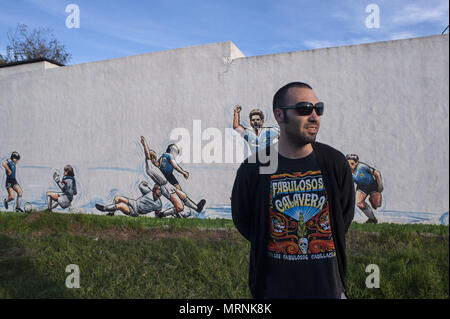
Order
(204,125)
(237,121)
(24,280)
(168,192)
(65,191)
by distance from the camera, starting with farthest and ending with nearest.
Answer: (65,191) → (168,192) → (204,125) → (237,121) → (24,280)

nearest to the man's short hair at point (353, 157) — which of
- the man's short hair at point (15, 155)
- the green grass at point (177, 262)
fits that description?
the green grass at point (177, 262)

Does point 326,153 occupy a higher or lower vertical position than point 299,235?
higher

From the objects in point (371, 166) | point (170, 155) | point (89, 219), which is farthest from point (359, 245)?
point (89, 219)

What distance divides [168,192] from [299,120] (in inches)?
253

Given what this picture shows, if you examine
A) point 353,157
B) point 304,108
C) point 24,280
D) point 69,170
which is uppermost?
point 304,108

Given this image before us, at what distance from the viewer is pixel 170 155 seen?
8180 mm

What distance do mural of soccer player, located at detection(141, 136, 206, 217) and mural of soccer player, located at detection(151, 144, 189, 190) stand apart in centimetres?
10

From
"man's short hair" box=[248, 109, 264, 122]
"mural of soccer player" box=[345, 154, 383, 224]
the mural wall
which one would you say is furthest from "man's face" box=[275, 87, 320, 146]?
"man's short hair" box=[248, 109, 264, 122]

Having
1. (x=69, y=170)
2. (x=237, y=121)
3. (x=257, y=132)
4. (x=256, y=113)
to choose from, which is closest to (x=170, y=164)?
(x=237, y=121)

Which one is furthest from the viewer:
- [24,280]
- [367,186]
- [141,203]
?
[141,203]

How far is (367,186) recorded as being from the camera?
6.80 meters

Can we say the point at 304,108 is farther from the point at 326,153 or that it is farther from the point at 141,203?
the point at 141,203

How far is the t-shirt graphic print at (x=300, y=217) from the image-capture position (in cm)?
222

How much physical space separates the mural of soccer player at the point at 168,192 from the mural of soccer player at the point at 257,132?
76.9 inches
